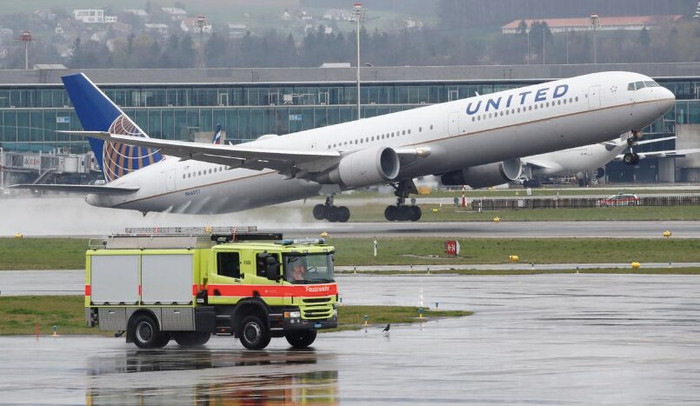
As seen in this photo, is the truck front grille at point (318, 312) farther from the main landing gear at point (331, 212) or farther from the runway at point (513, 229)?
the main landing gear at point (331, 212)

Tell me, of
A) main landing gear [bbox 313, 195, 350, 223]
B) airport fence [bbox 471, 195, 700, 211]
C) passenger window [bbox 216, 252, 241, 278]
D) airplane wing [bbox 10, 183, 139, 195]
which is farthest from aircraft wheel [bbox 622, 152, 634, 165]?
passenger window [bbox 216, 252, 241, 278]

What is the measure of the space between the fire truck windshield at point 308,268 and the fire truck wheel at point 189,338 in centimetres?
296

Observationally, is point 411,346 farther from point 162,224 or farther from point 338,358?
point 162,224

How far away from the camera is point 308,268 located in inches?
1190

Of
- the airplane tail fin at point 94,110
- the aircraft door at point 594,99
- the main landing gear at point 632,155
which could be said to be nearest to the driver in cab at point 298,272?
the aircraft door at point 594,99

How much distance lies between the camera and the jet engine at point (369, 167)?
218 feet

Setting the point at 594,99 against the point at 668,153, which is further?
the point at 668,153

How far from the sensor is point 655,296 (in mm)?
38844

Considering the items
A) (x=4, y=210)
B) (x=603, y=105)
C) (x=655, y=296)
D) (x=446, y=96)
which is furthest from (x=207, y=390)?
(x=446, y=96)

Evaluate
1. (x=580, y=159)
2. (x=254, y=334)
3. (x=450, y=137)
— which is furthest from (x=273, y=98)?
(x=254, y=334)

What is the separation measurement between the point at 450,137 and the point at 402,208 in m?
8.27

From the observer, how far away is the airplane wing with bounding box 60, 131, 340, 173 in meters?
66.4

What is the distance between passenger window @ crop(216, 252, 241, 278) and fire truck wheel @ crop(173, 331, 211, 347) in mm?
1842

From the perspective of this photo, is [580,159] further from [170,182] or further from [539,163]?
[170,182]
